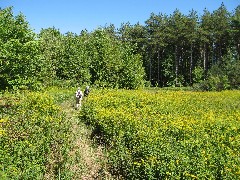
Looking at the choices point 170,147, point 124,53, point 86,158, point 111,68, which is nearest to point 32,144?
point 86,158

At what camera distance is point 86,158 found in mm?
11578

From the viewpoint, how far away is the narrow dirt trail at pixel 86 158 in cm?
1009

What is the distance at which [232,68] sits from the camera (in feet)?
152

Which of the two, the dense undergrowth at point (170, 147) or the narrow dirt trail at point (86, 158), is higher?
the dense undergrowth at point (170, 147)

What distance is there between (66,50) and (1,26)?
2704 centimetres

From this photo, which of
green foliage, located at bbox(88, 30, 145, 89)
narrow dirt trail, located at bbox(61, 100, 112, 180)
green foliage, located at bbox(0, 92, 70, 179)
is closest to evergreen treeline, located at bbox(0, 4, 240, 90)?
green foliage, located at bbox(88, 30, 145, 89)

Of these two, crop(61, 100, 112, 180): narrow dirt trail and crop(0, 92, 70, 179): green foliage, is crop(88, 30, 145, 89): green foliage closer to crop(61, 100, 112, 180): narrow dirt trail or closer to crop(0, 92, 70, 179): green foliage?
crop(0, 92, 70, 179): green foliage

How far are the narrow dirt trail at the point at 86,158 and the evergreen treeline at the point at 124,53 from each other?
593 centimetres

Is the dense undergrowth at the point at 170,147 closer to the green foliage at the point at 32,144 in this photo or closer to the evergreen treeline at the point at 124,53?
the green foliage at the point at 32,144

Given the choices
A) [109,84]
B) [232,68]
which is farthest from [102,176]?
[232,68]

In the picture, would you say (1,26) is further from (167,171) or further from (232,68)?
(232,68)

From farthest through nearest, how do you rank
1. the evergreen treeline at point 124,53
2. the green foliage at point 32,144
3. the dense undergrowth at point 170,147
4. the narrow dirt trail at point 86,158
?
the evergreen treeline at point 124,53
the narrow dirt trail at point 86,158
the green foliage at point 32,144
the dense undergrowth at point 170,147

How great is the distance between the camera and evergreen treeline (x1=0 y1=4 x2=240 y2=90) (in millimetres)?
18766

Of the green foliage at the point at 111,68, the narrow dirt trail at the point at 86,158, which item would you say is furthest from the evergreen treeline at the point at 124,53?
the narrow dirt trail at the point at 86,158
